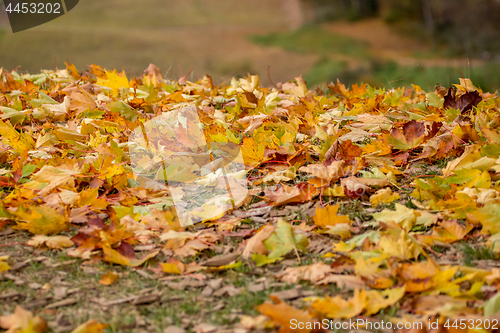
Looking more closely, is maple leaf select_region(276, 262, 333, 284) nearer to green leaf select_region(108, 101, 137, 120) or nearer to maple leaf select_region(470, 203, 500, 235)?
maple leaf select_region(470, 203, 500, 235)

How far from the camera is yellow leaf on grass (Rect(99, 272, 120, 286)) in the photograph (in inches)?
50.2

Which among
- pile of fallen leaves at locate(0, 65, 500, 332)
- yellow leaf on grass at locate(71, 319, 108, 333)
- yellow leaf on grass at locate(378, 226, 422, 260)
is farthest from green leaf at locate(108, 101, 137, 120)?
yellow leaf on grass at locate(378, 226, 422, 260)

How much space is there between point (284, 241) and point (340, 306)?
35 centimetres

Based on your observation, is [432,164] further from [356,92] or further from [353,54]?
[353,54]

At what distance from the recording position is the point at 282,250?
1366 millimetres

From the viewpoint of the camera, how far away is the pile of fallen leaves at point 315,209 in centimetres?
117

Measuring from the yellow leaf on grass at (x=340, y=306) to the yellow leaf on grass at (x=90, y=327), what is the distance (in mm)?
578

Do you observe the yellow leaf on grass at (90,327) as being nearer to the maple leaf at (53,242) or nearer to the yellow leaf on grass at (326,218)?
the maple leaf at (53,242)

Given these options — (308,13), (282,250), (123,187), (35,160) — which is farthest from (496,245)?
(308,13)

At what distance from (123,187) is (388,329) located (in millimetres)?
1289

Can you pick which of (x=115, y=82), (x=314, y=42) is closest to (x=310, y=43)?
(x=314, y=42)

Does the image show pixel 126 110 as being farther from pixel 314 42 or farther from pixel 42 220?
pixel 314 42

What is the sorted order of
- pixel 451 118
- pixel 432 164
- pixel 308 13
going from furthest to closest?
pixel 308 13 < pixel 451 118 < pixel 432 164

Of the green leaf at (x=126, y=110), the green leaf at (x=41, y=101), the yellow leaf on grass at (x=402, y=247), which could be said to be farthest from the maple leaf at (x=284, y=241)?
the green leaf at (x=41, y=101)
